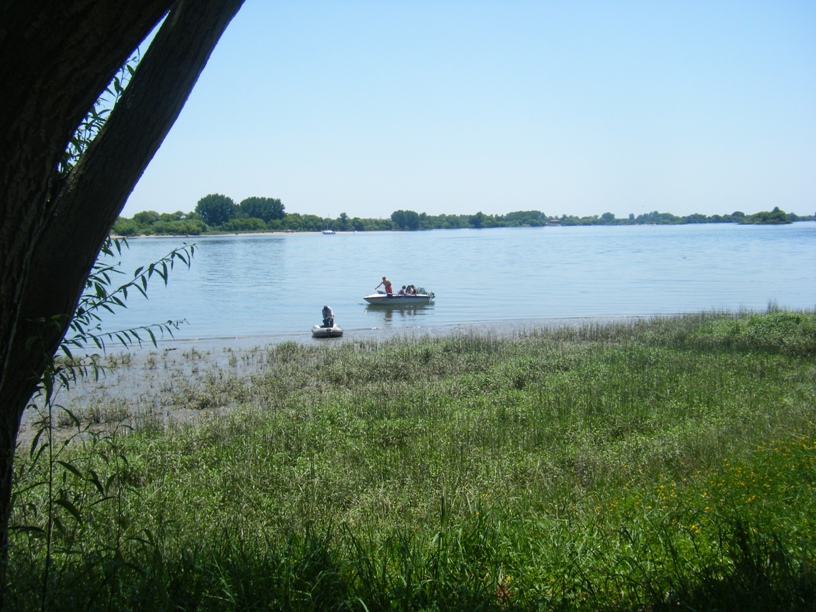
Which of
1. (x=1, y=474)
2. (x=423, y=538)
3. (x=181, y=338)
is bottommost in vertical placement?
(x=181, y=338)

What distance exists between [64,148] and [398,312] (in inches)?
1229

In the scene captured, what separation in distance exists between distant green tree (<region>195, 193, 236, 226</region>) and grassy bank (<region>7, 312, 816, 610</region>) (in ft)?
473

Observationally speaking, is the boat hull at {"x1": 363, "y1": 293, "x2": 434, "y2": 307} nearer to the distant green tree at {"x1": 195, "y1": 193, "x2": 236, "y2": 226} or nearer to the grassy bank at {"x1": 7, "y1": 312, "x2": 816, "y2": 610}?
the grassy bank at {"x1": 7, "y1": 312, "x2": 816, "y2": 610}

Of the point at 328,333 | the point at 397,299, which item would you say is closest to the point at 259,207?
the point at 397,299

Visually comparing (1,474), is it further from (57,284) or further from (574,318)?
(574,318)

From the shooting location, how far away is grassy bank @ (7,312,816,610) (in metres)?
3.76

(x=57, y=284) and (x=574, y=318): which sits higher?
(x=57, y=284)

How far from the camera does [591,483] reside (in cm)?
727

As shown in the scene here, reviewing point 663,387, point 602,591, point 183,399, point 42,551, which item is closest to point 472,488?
point 602,591

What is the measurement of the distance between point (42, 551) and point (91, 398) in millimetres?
10343

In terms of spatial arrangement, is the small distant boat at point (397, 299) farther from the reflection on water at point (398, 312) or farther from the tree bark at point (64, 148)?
the tree bark at point (64, 148)

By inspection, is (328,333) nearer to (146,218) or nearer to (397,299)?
(397,299)

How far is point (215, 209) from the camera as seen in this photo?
15500 centimetres

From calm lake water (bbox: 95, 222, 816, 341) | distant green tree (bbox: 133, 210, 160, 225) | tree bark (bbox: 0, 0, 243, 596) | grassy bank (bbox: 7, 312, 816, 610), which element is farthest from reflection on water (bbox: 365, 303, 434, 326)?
distant green tree (bbox: 133, 210, 160, 225)
